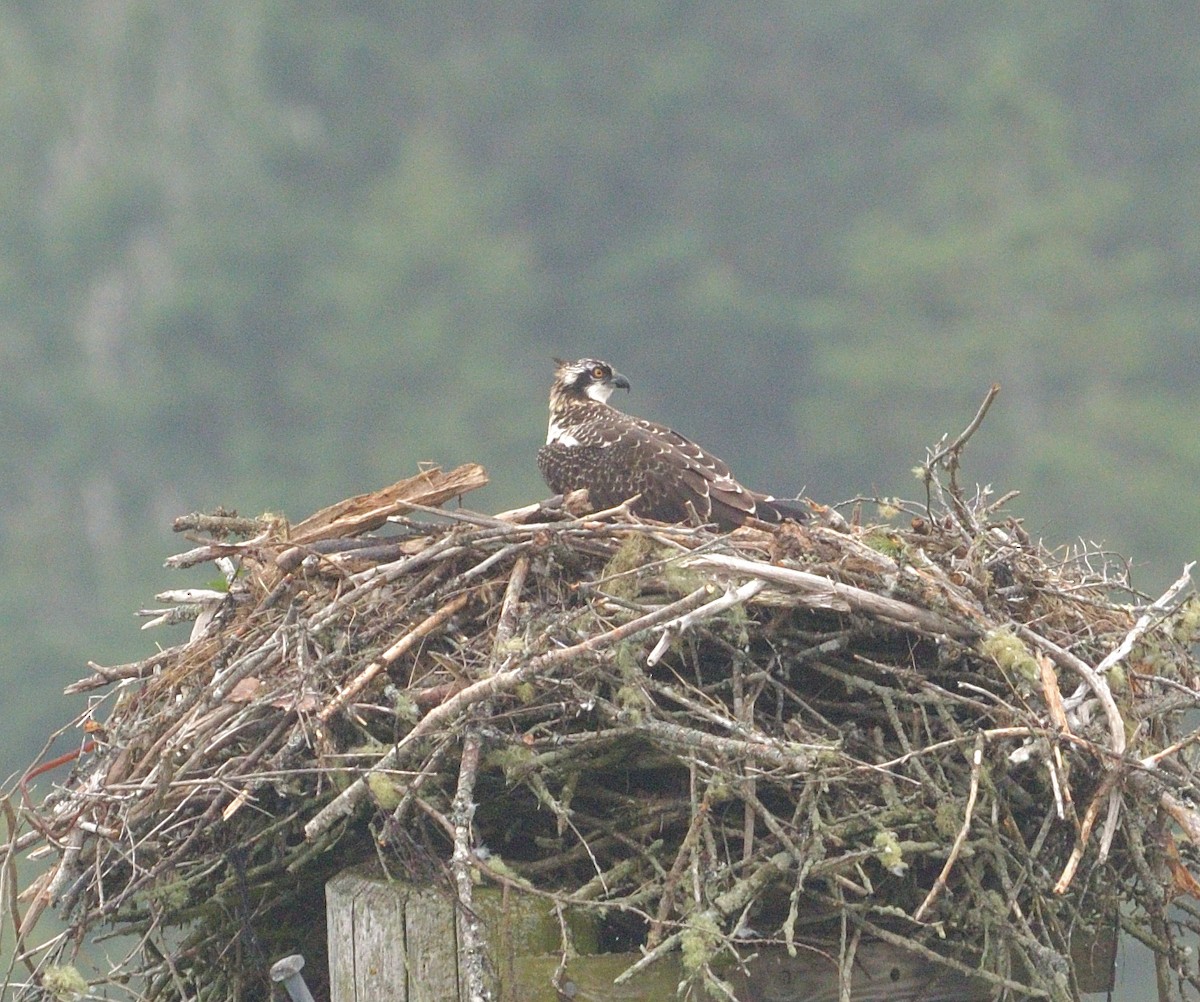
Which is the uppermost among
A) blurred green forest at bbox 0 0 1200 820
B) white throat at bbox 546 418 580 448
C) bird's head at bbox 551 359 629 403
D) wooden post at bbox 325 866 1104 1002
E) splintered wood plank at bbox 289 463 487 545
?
blurred green forest at bbox 0 0 1200 820

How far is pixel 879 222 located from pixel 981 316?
3282mm

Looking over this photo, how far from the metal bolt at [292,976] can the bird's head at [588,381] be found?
11.7 ft

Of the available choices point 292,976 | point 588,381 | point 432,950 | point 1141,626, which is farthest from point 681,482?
point 432,950

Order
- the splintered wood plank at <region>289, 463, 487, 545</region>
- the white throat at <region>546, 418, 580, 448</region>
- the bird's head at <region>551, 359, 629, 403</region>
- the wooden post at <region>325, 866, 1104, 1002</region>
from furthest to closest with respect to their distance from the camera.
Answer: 1. the bird's head at <region>551, 359, 629, 403</region>
2. the white throat at <region>546, 418, 580, 448</region>
3. the splintered wood plank at <region>289, 463, 487, 545</region>
4. the wooden post at <region>325, 866, 1104, 1002</region>

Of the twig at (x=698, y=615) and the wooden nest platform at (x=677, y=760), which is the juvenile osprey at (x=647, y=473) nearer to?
the wooden nest platform at (x=677, y=760)

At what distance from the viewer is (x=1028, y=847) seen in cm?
412

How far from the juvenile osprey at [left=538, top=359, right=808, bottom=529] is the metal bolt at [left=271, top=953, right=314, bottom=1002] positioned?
2088mm

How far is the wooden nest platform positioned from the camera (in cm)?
390

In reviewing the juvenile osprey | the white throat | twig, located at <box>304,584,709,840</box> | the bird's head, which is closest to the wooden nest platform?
twig, located at <box>304,584,709,840</box>

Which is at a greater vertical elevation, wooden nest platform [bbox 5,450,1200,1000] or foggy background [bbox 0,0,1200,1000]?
foggy background [bbox 0,0,1200,1000]

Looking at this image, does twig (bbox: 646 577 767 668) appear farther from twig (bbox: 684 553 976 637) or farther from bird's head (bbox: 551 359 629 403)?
bird's head (bbox: 551 359 629 403)

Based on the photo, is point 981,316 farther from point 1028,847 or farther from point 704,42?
point 1028,847

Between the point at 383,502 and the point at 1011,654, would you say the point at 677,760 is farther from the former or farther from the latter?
the point at 383,502

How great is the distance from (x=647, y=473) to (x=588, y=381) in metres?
1.29
